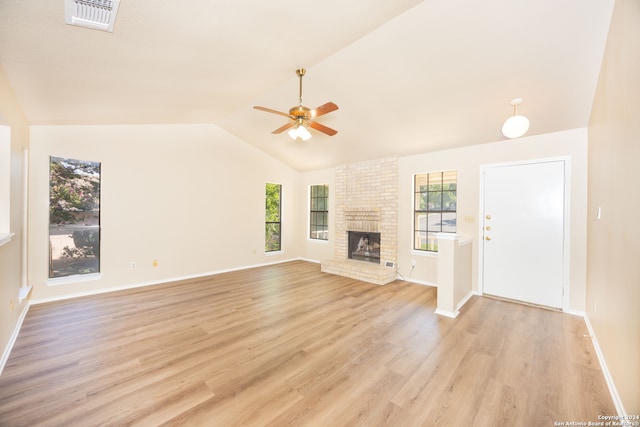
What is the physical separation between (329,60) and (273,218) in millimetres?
4462

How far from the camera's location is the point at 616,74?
6.37 ft

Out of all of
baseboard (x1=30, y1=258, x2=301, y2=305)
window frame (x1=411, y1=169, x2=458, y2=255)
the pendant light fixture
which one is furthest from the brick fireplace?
the pendant light fixture

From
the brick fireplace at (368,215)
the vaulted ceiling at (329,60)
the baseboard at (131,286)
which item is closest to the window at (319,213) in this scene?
the brick fireplace at (368,215)

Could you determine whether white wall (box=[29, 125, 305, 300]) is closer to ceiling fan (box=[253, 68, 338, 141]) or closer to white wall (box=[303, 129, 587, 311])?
ceiling fan (box=[253, 68, 338, 141])

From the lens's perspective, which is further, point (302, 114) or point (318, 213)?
point (318, 213)

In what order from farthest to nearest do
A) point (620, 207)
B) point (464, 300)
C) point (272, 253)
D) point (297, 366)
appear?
1. point (272, 253)
2. point (464, 300)
3. point (297, 366)
4. point (620, 207)

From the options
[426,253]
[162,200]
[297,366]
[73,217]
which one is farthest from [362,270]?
[73,217]

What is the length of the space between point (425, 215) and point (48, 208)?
6.20 meters

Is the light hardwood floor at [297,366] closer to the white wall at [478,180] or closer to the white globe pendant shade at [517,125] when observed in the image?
the white wall at [478,180]

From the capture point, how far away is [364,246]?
6141 millimetres

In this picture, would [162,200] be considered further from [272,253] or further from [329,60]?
[329,60]

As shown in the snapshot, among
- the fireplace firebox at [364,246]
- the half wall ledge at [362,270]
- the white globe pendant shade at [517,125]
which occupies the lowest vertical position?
the half wall ledge at [362,270]

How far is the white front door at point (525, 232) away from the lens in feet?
11.7

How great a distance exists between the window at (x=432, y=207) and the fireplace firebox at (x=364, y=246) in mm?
993
